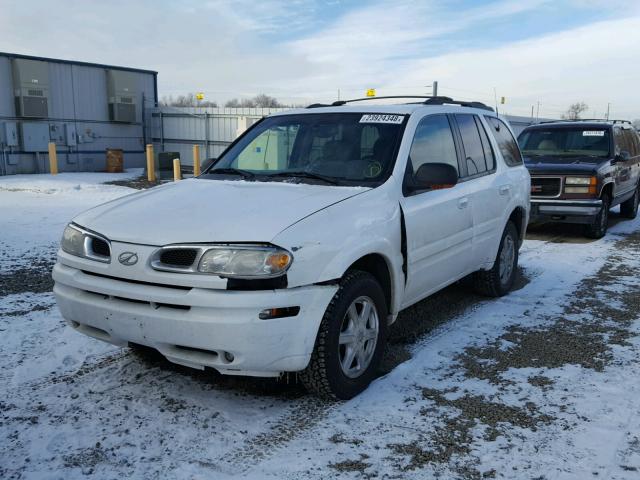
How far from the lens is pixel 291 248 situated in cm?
312

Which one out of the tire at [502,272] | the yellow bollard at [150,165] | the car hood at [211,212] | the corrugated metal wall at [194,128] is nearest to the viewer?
the car hood at [211,212]

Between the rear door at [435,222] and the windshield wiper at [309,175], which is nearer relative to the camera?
the windshield wiper at [309,175]

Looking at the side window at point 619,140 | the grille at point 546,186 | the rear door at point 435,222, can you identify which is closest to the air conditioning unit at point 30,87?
the grille at point 546,186

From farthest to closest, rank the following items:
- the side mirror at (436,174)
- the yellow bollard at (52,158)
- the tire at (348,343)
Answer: the yellow bollard at (52,158)
the side mirror at (436,174)
the tire at (348,343)

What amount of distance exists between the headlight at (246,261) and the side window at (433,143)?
1590mm

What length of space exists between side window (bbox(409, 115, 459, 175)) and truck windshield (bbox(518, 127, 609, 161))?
6476 millimetres

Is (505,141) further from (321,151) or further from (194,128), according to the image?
(194,128)

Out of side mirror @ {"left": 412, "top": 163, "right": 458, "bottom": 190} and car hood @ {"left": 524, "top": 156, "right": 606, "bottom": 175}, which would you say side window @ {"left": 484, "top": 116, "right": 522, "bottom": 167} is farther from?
car hood @ {"left": 524, "top": 156, "right": 606, "bottom": 175}

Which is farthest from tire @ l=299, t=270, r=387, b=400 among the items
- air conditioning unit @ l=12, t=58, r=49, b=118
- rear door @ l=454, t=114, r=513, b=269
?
air conditioning unit @ l=12, t=58, r=49, b=118

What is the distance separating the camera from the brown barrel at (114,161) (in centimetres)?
2281

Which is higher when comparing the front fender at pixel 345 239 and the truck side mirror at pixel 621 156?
the truck side mirror at pixel 621 156

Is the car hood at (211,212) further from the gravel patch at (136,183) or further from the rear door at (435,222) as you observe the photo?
the gravel patch at (136,183)

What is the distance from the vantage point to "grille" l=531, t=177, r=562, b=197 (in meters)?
9.66

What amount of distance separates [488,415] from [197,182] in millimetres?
2554
